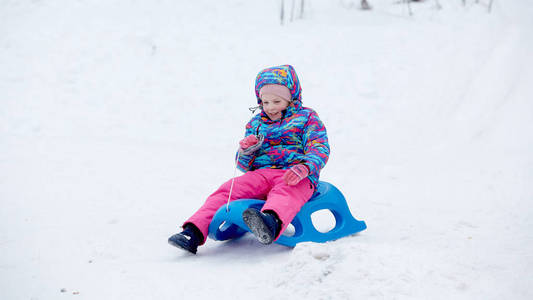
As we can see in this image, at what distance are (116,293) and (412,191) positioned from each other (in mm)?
2921

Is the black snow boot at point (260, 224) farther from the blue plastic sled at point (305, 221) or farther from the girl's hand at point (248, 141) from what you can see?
the girl's hand at point (248, 141)

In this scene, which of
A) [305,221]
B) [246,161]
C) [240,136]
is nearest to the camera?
[305,221]

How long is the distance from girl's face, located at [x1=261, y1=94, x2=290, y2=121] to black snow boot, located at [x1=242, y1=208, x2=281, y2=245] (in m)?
0.85

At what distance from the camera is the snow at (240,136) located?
Answer: 2.21m

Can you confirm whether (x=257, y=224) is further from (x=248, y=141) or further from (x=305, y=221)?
(x=248, y=141)

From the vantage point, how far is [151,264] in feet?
8.38

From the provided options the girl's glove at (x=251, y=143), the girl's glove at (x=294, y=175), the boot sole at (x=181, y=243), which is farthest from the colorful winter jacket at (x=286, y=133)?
the boot sole at (x=181, y=243)

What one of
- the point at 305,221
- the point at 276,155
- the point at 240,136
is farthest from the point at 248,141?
the point at 240,136

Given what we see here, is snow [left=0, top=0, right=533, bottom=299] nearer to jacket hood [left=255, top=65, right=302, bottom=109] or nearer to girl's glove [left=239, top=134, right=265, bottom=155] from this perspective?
girl's glove [left=239, top=134, right=265, bottom=155]

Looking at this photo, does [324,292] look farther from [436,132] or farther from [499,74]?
[499,74]

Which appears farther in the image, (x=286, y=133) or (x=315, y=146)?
(x=286, y=133)

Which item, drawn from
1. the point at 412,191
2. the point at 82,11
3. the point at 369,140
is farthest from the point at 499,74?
the point at 82,11

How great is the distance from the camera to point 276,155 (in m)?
3.04

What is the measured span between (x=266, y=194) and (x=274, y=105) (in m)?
0.59
